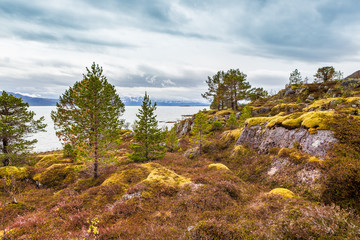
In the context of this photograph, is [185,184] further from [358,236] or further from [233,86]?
[233,86]

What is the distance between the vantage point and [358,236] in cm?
468

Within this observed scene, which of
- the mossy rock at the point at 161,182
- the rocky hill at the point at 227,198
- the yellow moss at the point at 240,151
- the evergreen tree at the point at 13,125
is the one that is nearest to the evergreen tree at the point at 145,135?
the rocky hill at the point at 227,198

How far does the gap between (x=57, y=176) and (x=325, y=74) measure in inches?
3220

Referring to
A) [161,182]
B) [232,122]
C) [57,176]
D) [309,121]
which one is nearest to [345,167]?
[309,121]

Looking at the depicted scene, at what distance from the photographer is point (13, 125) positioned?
22.1 meters

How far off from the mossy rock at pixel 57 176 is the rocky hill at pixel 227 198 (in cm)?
10

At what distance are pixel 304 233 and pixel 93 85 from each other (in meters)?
19.1

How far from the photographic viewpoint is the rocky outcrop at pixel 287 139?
12.7m

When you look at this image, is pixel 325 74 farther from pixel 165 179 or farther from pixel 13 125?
pixel 13 125

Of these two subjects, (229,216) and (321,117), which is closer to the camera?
(229,216)

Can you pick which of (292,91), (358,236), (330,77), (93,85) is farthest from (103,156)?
(330,77)

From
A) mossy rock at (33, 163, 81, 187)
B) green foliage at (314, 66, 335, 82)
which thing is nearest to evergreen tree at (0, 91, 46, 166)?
mossy rock at (33, 163, 81, 187)

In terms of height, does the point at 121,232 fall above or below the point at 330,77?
below

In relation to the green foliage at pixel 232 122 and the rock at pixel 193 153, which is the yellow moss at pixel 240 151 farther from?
the green foliage at pixel 232 122
